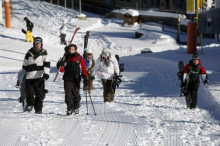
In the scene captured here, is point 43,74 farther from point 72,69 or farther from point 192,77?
point 192,77

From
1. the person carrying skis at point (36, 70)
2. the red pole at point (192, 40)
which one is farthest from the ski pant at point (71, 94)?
the red pole at point (192, 40)

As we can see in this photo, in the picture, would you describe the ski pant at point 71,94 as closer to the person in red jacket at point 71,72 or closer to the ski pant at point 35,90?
the person in red jacket at point 71,72

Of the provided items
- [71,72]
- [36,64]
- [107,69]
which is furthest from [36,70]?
[107,69]

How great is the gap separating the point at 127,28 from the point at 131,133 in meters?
33.0

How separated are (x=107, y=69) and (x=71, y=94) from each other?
2170 millimetres

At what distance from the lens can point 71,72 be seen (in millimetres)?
10578

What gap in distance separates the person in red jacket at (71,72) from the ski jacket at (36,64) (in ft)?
0.89

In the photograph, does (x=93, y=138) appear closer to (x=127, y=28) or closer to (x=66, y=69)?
(x=66, y=69)

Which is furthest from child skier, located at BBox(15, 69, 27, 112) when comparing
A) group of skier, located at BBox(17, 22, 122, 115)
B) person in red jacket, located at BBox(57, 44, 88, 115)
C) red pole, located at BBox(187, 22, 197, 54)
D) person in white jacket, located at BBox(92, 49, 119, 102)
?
red pole, located at BBox(187, 22, 197, 54)

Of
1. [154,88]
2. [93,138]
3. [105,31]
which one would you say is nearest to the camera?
[93,138]

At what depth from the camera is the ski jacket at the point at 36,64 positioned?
1047 centimetres

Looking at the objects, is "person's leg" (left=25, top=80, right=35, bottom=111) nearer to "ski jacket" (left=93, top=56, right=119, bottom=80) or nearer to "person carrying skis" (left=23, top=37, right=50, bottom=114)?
"person carrying skis" (left=23, top=37, right=50, bottom=114)

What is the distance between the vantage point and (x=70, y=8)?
166ft

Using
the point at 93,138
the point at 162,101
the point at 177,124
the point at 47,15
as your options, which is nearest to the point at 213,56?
the point at 162,101
